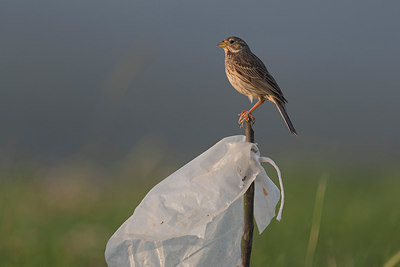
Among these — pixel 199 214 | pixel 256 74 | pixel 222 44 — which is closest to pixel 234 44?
pixel 222 44

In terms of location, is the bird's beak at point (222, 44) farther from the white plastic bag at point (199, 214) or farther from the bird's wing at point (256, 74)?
the white plastic bag at point (199, 214)

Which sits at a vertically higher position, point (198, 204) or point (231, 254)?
point (198, 204)

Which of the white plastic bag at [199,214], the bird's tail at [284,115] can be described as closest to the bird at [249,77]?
the bird's tail at [284,115]

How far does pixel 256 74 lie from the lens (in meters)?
3.98

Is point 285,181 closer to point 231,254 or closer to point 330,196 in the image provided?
point 330,196

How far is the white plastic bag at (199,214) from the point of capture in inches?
95.4

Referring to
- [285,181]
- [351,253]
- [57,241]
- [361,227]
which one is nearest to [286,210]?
[361,227]

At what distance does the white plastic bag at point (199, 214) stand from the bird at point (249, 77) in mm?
991

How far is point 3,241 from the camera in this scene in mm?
3859

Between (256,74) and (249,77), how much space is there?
0.09 m

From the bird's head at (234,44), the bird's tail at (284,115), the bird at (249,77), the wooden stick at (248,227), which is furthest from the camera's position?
the bird's head at (234,44)

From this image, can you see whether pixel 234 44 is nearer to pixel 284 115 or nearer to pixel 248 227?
pixel 284 115

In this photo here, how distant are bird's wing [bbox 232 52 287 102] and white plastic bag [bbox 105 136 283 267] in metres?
1.32

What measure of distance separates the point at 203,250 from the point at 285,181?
191 inches
